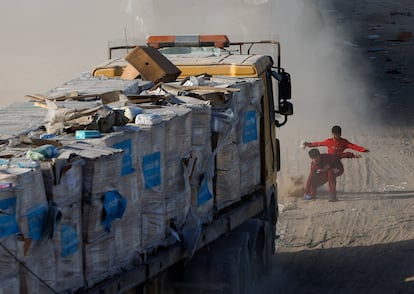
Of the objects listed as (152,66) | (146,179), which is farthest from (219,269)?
(146,179)

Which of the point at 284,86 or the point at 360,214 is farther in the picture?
the point at 360,214

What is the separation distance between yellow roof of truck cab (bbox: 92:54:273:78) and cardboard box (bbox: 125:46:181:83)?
0.79 meters

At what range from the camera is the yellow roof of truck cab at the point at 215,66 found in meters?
12.5

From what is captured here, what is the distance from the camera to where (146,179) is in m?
8.93

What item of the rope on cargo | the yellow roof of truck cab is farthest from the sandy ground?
the rope on cargo

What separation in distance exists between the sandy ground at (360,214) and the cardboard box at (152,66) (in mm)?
2622

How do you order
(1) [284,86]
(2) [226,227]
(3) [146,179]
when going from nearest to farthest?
(3) [146,179] < (2) [226,227] < (1) [284,86]

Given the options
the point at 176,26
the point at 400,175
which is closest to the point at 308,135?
the point at 400,175

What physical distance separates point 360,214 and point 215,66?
4.65 m

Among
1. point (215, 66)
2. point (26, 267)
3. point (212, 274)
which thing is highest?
point (215, 66)

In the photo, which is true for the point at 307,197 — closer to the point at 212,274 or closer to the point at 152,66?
the point at 152,66

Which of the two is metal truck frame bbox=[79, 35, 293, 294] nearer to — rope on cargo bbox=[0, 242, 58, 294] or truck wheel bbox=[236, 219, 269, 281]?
truck wheel bbox=[236, 219, 269, 281]

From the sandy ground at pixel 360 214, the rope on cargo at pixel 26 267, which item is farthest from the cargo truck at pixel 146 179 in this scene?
the sandy ground at pixel 360 214

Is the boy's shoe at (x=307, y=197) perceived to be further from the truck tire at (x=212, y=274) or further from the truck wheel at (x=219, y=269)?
the truck tire at (x=212, y=274)
